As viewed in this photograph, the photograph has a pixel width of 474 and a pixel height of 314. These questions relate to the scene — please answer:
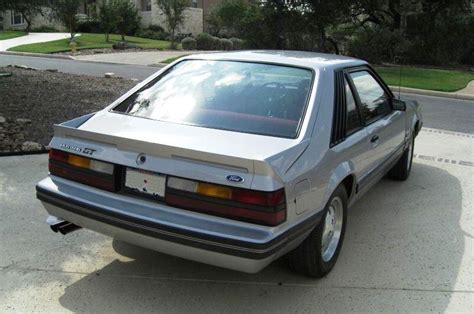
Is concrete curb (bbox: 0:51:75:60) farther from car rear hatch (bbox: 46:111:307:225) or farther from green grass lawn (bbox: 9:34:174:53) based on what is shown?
car rear hatch (bbox: 46:111:307:225)

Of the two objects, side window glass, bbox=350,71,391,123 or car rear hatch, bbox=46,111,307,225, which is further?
side window glass, bbox=350,71,391,123

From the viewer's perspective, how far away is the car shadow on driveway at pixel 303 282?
126 inches

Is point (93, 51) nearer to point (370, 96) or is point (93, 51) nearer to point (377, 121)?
point (370, 96)

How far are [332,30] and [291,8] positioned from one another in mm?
3458

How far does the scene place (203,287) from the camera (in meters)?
3.41

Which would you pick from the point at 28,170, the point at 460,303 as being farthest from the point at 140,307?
the point at 28,170

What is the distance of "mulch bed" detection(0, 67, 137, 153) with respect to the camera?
22.3 ft

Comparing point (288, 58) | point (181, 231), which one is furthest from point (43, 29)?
point (181, 231)

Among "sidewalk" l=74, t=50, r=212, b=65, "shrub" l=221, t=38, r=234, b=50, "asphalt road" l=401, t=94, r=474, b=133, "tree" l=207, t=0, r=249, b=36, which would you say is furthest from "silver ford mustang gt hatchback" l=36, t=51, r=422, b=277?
"tree" l=207, t=0, r=249, b=36

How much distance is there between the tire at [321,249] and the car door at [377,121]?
0.48 meters

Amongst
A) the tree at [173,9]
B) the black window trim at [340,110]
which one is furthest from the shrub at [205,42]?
the black window trim at [340,110]

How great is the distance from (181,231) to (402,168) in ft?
11.7

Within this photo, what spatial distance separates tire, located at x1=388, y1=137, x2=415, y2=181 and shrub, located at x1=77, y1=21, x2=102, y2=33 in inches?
1564

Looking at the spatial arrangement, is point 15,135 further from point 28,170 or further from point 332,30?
point 332,30
